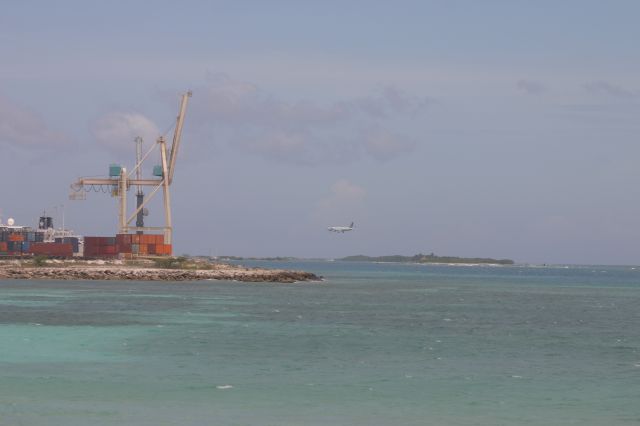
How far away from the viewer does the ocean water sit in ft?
89.9

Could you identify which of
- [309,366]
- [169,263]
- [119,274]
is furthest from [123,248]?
[309,366]

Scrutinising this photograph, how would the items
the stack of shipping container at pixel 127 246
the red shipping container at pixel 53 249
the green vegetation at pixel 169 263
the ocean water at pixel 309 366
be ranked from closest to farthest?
the ocean water at pixel 309 366
the green vegetation at pixel 169 263
the stack of shipping container at pixel 127 246
the red shipping container at pixel 53 249

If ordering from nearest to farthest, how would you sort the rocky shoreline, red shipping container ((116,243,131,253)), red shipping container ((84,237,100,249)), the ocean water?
the ocean water → the rocky shoreline → red shipping container ((116,243,131,253)) → red shipping container ((84,237,100,249))

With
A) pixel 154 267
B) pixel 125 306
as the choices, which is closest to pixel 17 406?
pixel 125 306

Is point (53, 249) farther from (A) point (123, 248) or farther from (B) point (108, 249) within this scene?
(A) point (123, 248)

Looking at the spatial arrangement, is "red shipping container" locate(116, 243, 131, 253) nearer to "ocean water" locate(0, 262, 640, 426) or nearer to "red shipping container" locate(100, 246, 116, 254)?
"red shipping container" locate(100, 246, 116, 254)

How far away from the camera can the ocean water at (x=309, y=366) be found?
27.4 metres

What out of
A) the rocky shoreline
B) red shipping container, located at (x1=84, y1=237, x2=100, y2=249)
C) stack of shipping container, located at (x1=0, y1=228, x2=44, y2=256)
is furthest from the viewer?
stack of shipping container, located at (x1=0, y1=228, x2=44, y2=256)

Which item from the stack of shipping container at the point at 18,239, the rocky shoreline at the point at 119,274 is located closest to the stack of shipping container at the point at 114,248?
the stack of shipping container at the point at 18,239

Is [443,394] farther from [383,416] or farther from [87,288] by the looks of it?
[87,288]

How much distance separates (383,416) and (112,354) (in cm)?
1619

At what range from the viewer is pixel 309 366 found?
36.9 meters

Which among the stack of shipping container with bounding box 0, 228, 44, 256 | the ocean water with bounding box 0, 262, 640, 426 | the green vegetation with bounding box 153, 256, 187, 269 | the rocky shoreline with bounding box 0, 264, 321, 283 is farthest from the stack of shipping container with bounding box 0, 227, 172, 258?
the ocean water with bounding box 0, 262, 640, 426

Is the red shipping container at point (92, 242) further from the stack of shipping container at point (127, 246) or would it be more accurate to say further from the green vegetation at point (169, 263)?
the green vegetation at point (169, 263)
